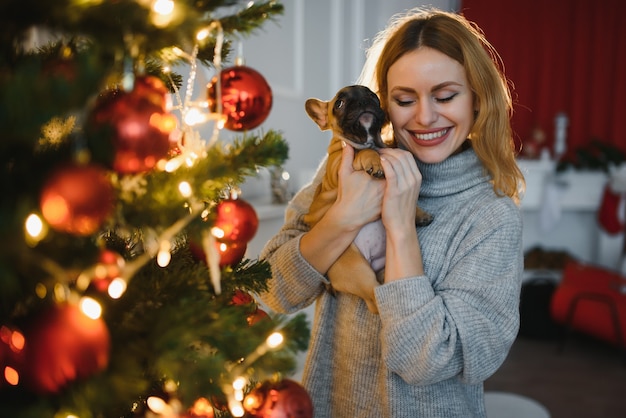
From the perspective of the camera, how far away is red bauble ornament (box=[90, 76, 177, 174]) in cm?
49

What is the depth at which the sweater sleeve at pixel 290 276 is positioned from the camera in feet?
3.94

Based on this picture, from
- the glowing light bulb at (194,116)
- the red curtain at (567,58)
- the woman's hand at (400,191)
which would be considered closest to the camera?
the glowing light bulb at (194,116)

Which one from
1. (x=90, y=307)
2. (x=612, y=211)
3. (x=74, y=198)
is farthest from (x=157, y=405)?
(x=612, y=211)

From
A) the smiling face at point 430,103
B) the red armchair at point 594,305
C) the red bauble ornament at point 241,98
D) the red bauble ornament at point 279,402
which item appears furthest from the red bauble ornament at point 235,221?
the red armchair at point 594,305

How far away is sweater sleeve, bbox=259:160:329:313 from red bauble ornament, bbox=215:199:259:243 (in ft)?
0.93

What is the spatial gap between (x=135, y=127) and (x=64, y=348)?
20 cm

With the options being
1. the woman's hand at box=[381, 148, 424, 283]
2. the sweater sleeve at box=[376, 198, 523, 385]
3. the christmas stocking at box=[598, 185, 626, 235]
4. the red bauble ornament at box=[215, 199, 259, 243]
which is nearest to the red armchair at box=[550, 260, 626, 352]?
the christmas stocking at box=[598, 185, 626, 235]

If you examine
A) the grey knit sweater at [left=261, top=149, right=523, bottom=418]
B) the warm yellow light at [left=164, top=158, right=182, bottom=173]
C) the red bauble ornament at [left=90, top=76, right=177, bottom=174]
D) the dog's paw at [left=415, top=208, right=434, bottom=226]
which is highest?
the red bauble ornament at [left=90, top=76, right=177, bottom=174]

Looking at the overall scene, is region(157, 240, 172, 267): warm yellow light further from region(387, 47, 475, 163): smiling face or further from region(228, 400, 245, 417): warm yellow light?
region(387, 47, 475, 163): smiling face

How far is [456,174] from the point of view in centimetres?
120

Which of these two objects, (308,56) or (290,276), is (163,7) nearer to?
(290,276)

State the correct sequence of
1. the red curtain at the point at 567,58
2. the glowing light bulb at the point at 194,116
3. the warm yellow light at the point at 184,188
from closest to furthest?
the warm yellow light at the point at 184,188, the glowing light bulb at the point at 194,116, the red curtain at the point at 567,58

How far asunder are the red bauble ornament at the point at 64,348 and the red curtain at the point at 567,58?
4.77m

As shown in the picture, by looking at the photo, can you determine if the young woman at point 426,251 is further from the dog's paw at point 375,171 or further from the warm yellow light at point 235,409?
the warm yellow light at point 235,409
